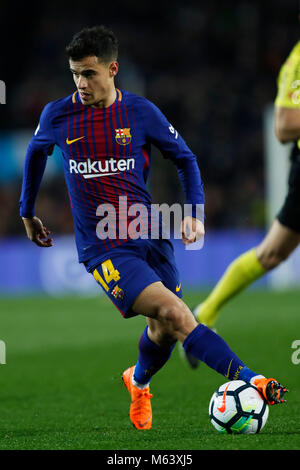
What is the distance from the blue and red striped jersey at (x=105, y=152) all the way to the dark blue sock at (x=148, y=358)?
623 millimetres

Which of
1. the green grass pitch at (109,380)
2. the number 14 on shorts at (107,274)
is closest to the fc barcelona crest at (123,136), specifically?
the number 14 on shorts at (107,274)

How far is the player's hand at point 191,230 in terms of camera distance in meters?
4.16

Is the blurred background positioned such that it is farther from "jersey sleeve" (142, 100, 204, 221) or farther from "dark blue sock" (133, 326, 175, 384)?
"jersey sleeve" (142, 100, 204, 221)

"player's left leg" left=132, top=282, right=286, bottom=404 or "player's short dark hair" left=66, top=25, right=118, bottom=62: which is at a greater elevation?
"player's short dark hair" left=66, top=25, right=118, bottom=62

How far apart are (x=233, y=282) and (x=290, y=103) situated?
4.96 feet

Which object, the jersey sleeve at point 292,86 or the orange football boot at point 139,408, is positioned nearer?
the orange football boot at point 139,408

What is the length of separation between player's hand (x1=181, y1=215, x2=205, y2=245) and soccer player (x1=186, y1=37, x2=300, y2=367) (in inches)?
43.9

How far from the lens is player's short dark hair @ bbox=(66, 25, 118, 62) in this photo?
14.2 feet

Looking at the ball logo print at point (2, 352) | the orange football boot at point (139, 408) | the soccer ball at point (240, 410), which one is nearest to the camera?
the soccer ball at point (240, 410)

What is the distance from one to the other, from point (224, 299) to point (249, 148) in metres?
13.0

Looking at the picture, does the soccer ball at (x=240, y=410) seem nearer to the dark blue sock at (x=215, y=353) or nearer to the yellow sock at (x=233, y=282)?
the dark blue sock at (x=215, y=353)

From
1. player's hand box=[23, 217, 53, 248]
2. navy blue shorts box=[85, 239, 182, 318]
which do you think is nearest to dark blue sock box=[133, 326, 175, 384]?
navy blue shorts box=[85, 239, 182, 318]

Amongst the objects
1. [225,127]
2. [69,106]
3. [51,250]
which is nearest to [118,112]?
[69,106]

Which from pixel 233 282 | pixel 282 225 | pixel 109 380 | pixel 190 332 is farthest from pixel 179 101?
pixel 190 332
